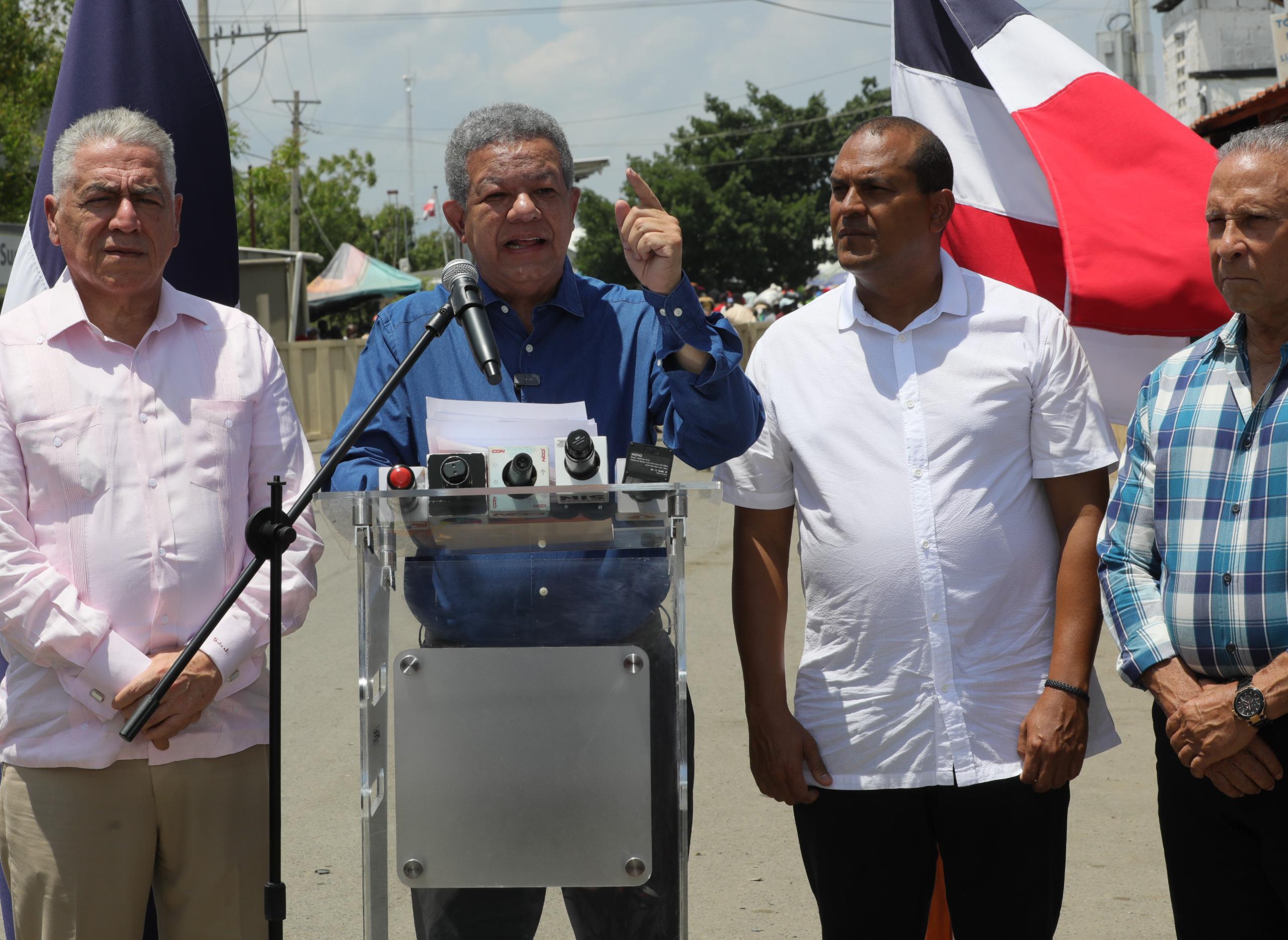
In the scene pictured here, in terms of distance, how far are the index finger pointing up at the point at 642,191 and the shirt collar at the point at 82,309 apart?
3.30 feet

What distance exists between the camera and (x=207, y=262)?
3688 millimetres

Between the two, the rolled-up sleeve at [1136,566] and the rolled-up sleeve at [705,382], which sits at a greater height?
the rolled-up sleeve at [705,382]

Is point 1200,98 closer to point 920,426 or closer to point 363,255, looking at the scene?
point 363,255

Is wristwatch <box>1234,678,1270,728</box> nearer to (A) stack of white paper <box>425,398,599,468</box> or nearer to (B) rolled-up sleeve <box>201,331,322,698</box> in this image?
(A) stack of white paper <box>425,398,599,468</box>

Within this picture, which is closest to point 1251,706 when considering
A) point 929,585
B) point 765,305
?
point 929,585

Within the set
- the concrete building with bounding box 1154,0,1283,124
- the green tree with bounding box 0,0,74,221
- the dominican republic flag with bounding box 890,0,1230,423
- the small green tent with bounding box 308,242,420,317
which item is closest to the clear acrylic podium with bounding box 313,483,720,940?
the dominican republic flag with bounding box 890,0,1230,423

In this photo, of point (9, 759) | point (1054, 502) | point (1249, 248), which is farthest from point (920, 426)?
point (9, 759)

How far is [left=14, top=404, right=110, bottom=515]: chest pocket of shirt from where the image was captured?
8.41 ft

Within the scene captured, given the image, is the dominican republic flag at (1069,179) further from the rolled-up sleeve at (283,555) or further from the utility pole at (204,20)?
the utility pole at (204,20)

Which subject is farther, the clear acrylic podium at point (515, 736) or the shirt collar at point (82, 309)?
the shirt collar at point (82, 309)

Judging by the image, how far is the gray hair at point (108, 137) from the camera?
263 cm

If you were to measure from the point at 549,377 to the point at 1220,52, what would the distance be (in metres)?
24.7

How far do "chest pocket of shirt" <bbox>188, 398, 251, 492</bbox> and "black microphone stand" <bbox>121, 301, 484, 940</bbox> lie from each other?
606 millimetres

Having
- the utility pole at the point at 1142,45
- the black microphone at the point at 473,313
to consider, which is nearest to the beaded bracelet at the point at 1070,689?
the black microphone at the point at 473,313
